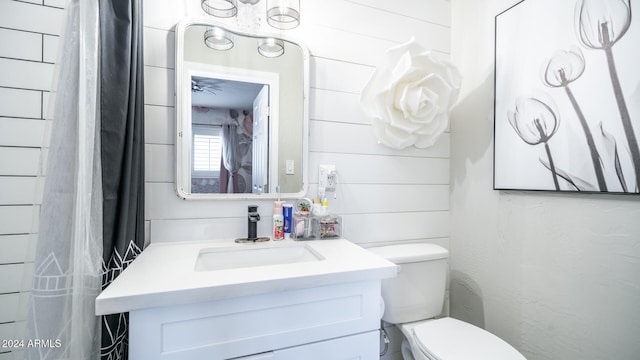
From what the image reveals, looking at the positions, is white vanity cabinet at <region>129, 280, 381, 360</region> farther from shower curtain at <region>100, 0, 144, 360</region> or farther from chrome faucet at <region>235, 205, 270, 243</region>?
chrome faucet at <region>235, 205, 270, 243</region>

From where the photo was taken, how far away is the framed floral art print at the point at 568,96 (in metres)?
0.87

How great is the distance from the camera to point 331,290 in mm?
808

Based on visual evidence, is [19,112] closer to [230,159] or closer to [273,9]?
[230,159]


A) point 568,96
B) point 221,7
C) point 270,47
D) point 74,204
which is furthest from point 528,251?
point 221,7

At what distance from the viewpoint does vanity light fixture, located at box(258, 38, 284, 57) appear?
1.21 meters

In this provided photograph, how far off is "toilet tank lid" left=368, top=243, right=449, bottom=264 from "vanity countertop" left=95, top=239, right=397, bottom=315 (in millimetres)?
281

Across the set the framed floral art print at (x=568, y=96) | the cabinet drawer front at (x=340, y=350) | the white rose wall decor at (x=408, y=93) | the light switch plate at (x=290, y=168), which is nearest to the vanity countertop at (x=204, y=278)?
the cabinet drawer front at (x=340, y=350)

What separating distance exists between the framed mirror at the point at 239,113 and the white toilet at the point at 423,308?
0.60 metres

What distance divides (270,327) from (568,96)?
1.33 m

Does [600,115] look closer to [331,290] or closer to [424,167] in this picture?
[424,167]

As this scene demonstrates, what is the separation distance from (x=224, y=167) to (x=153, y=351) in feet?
2.28

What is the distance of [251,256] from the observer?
1068 millimetres

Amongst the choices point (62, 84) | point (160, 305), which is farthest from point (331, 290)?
point (62, 84)

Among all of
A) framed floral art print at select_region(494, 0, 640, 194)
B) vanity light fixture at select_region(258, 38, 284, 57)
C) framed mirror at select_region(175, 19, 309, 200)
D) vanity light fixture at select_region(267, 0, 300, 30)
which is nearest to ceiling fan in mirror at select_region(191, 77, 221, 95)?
framed mirror at select_region(175, 19, 309, 200)
